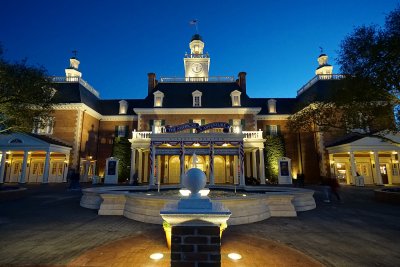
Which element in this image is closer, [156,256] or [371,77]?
[156,256]

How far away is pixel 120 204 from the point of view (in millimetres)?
9305

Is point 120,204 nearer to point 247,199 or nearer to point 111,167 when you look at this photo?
point 247,199

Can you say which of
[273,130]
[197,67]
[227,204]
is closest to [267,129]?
[273,130]

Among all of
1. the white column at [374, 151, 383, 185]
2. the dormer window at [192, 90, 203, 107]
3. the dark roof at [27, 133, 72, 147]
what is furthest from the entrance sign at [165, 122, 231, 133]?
the white column at [374, 151, 383, 185]

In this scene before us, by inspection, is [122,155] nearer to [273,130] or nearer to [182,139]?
[182,139]

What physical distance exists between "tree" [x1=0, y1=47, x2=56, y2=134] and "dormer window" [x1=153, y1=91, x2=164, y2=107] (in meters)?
12.8

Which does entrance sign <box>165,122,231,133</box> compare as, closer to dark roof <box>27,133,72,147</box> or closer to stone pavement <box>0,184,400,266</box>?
stone pavement <box>0,184,400,266</box>

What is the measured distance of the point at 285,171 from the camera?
2450 cm

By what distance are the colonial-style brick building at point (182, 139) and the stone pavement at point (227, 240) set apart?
1268 cm

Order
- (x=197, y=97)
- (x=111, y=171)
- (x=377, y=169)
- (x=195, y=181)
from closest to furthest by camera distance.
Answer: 1. (x=195, y=181)
2. (x=377, y=169)
3. (x=111, y=171)
4. (x=197, y=97)

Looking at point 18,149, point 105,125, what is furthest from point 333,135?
point 18,149

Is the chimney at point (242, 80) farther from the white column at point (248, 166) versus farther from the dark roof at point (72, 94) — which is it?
the dark roof at point (72, 94)

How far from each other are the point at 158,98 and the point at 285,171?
18.7m

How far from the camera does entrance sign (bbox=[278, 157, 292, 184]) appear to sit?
24406 mm
